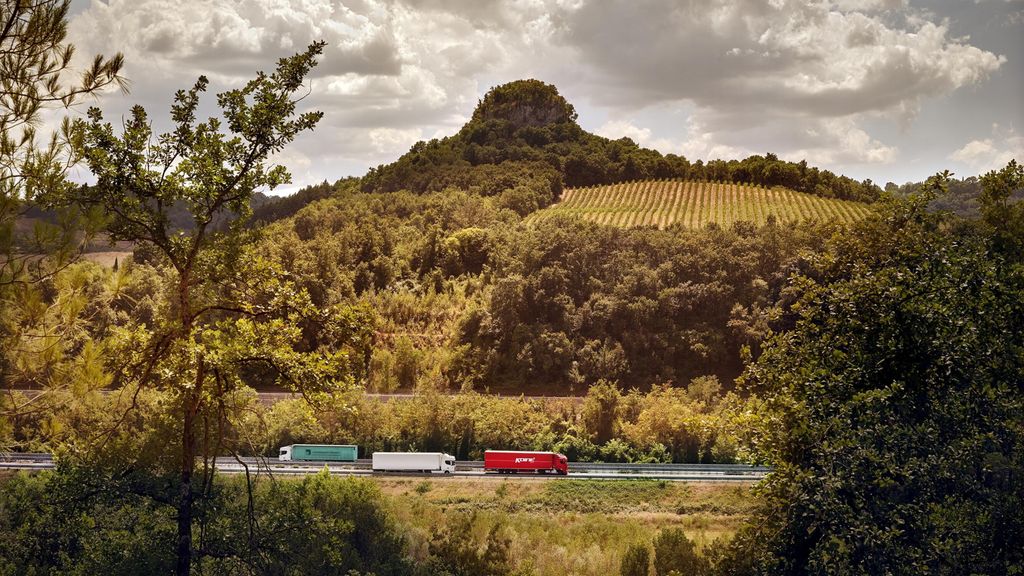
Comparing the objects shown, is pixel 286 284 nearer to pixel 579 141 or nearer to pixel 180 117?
pixel 180 117

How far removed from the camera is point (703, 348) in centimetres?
3381

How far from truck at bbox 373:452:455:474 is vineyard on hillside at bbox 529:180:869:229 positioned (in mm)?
24745

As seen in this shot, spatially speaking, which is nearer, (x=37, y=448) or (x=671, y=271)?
(x=37, y=448)

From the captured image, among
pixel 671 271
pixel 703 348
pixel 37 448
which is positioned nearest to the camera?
pixel 37 448

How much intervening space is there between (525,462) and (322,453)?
6733mm

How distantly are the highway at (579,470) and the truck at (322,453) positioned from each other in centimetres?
21

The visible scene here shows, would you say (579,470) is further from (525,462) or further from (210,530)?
(210,530)

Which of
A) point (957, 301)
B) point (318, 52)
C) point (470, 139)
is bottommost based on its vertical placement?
point (957, 301)

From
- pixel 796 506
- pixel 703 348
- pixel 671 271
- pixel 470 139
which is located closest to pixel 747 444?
pixel 796 506

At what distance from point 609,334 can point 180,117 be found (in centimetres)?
2752

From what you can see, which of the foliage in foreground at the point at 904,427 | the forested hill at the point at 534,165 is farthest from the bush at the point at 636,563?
the forested hill at the point at 534,165

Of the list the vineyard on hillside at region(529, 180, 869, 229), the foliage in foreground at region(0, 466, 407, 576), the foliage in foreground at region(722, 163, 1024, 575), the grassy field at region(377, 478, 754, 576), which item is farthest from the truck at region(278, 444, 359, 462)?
the vineyard on hillside at region(529, 180, 869, 229)

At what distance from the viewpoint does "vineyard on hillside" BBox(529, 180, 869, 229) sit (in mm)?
47594

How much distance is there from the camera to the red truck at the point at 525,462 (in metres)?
24.9
